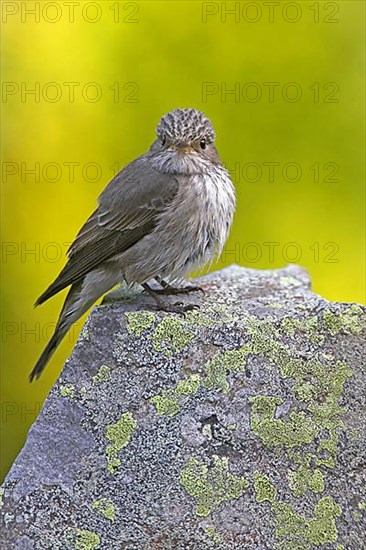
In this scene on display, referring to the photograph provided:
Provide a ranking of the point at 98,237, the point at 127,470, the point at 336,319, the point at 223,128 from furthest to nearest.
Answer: the point at 223,128
the point at 98,237
the point at 336,319
the point at 127,470

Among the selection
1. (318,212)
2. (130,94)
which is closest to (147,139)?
(130,94)

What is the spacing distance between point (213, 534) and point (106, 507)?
39 centimetres

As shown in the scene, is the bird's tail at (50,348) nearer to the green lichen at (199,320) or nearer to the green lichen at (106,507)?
the green lichen at (199,320)

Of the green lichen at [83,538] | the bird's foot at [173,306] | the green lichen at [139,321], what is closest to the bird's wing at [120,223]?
the bird's foot at [173,306]

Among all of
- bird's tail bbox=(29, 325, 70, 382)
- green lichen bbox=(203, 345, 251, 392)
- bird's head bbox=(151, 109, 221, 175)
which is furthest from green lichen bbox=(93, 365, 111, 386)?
bird's head bbox=(151, 109, 221, 175)

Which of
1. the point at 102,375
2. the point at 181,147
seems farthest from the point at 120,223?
the point at 102,375

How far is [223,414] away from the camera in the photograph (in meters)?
3.45

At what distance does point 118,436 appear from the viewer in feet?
11.3

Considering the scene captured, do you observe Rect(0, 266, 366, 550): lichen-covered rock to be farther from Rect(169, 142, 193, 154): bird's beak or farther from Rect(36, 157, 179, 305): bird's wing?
Rect(169, 142, 193, 154): bird's beak

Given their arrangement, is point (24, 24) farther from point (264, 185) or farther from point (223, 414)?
point (223, 414)

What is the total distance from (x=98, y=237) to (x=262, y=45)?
267 centimetres

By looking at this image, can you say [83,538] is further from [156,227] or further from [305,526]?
[156,227]

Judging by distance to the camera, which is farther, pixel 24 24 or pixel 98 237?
pixel 24 24

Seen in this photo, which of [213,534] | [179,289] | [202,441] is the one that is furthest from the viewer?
[179,289]
